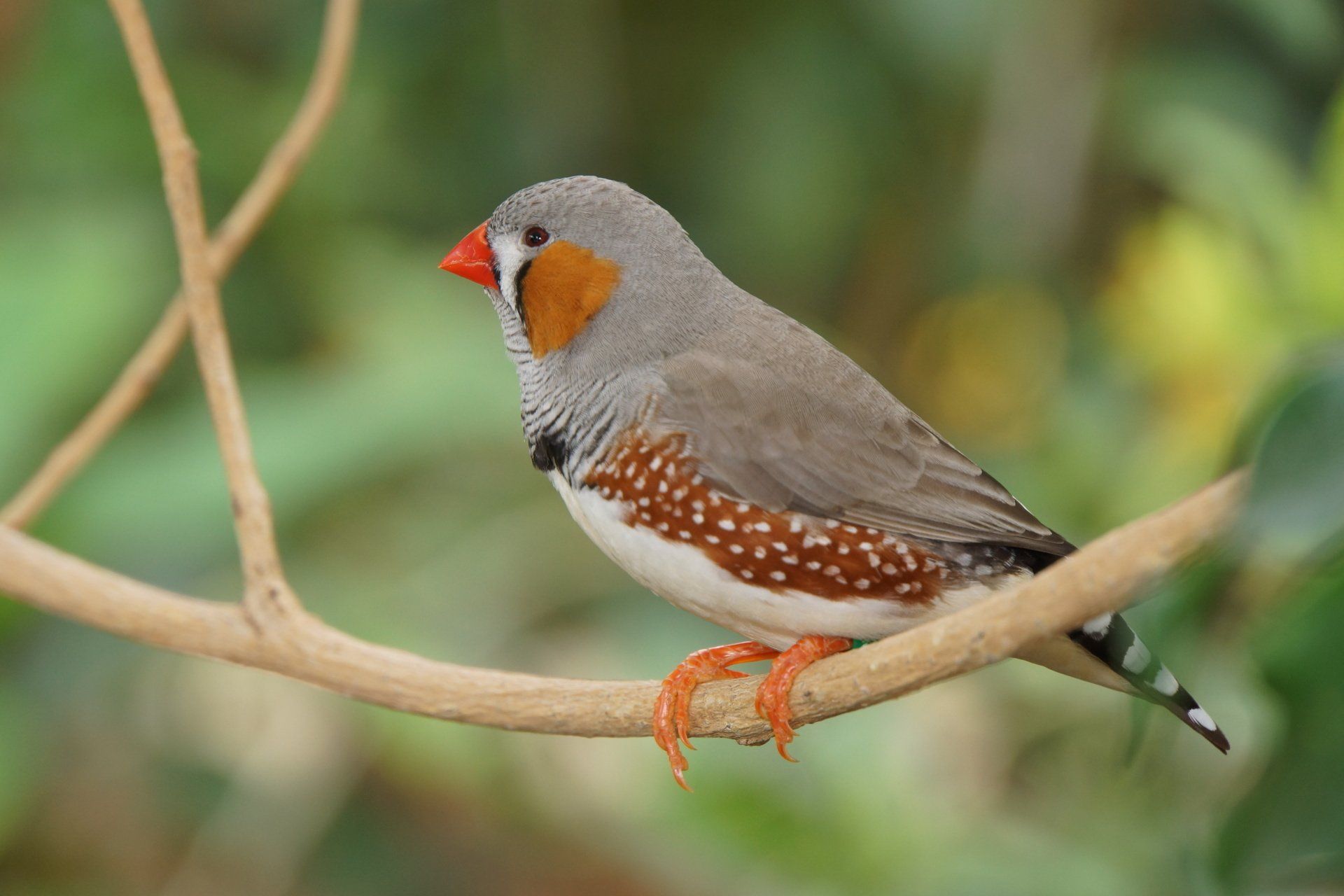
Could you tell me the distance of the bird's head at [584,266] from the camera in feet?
4.82

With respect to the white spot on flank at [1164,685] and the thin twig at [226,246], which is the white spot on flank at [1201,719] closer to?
the white spot on flank at [1164,685]

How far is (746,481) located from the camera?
65.1 inches

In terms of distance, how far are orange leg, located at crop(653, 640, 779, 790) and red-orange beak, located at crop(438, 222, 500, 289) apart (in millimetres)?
491

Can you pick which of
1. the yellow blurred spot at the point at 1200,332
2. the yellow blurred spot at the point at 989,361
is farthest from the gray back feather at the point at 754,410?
the yellow blurred spot at the point at 989,361

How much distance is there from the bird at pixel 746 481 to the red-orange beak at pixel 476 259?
27 mm

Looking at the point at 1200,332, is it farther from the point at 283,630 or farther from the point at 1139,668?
the point at 283,630

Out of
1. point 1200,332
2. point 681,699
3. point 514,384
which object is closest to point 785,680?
point 681,699

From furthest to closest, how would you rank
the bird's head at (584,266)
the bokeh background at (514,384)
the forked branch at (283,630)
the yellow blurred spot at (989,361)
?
the yellow blurred spot at (989,361)
the bokeh background at (514,384)
the bird's head at (584,266)
the forked branch at (283,630)

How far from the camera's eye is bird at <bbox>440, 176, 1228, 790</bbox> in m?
1.61

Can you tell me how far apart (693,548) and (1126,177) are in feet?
9.68

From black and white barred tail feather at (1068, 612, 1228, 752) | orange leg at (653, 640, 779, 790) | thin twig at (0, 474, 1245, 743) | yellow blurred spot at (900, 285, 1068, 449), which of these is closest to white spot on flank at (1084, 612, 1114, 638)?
black and white barred tail feather at (1068, 612, 1228, 752)

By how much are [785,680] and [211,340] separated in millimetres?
750

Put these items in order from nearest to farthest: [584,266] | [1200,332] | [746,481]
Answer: [584,266] < [746,481] < [1200,332]

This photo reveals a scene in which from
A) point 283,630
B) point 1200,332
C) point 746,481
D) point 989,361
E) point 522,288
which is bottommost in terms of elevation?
point 283,630
